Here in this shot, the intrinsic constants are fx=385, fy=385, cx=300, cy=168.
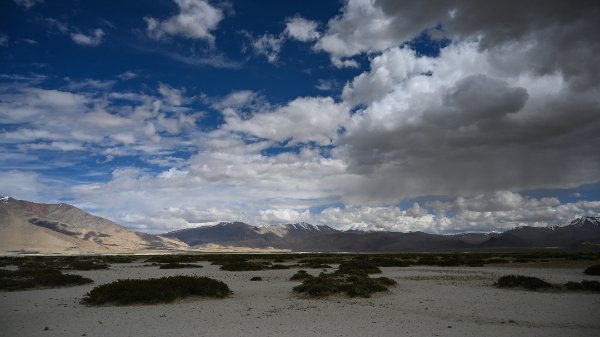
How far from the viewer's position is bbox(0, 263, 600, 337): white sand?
492 inches

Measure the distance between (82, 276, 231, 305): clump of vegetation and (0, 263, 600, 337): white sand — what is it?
739 mm

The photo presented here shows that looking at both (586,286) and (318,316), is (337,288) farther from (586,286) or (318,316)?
(586,286)

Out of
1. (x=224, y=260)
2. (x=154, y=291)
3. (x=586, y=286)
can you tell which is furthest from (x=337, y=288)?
(x=224, y=260)

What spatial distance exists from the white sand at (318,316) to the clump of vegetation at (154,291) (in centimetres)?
74

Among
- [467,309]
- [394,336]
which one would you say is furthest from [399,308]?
[394,336]

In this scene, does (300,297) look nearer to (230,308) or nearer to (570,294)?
(230,308)

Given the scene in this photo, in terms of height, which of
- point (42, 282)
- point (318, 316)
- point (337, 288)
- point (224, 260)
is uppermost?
point (337, 288)

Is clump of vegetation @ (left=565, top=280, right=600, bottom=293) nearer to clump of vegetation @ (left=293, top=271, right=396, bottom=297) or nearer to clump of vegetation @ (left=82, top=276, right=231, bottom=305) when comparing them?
clump of vegetation @ (left=293, top=271, right=396, bottom=297)

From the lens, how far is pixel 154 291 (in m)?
18.1

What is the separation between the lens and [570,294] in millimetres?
20594

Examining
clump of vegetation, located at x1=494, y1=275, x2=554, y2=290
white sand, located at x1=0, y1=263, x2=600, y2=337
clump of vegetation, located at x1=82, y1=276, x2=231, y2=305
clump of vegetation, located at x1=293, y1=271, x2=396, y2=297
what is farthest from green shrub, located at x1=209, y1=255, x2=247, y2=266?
clump of vegetation, located at x1=494, y1=275, x2=554, y2=290

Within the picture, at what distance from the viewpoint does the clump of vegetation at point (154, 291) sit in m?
17.6

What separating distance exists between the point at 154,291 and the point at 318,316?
26.8ft

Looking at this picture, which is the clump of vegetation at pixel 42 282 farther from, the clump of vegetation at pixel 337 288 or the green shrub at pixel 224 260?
the green shrub at pixel 224 260
